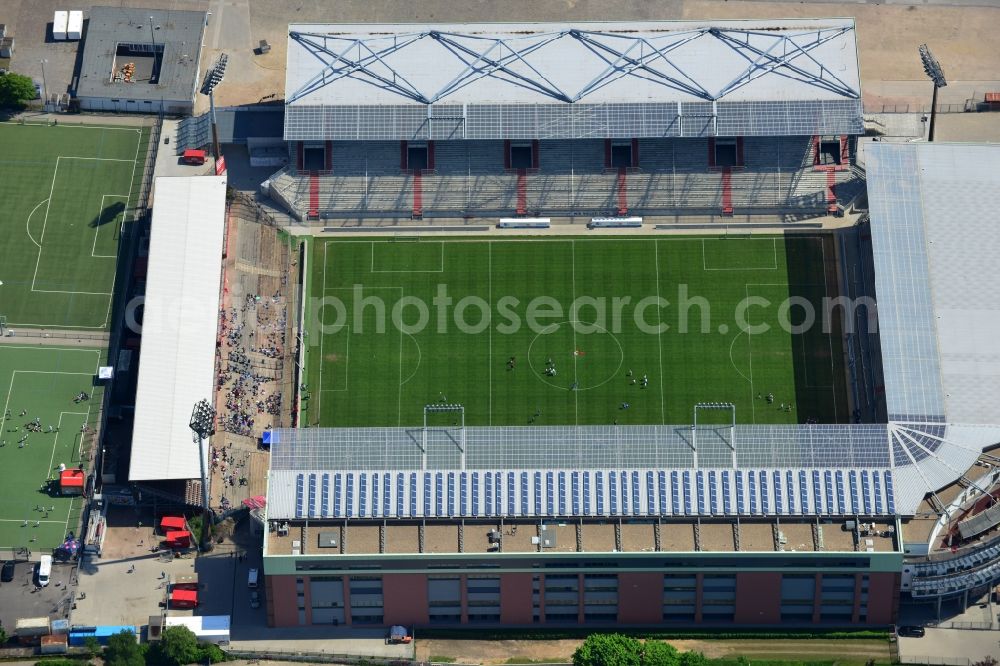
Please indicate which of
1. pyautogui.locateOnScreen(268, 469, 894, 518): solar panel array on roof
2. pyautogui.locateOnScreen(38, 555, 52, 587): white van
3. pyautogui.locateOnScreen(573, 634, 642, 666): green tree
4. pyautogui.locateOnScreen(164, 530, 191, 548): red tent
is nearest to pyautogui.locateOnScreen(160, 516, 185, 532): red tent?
pyautogui.locateOnScreen(164, 530, 191, 548): red tent

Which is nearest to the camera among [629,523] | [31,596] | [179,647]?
[179,647]

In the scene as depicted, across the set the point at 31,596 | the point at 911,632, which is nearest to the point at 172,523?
the point at 31,596

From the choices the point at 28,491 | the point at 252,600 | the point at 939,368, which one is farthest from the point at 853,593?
the point at 28,491

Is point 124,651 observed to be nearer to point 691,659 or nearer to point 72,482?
point 72,482

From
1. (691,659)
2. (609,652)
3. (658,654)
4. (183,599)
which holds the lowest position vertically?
(691,659)

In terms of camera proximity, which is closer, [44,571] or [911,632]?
[911,632]
